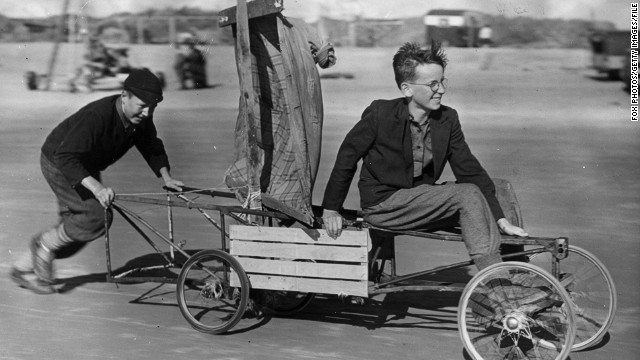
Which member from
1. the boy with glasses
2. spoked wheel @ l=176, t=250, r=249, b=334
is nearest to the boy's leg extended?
the boy with glasses

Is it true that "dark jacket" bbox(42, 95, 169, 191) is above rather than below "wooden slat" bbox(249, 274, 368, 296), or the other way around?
above

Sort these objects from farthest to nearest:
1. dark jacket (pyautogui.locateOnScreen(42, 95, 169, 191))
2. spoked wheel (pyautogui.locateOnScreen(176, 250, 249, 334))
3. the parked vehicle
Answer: the parked vehicle → dark jacket (pyautogui.locateOnScreen(42, 95, 169, 191)) → spoked wheel (pyautogui.locateOnScreen(176, 250, 249, 334))

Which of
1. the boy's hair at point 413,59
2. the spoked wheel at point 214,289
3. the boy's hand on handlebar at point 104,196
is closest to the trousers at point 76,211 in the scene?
the boy's hand on handlebar at point 104,196

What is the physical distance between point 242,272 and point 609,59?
31.2 ft

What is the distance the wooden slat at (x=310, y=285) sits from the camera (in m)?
4.94

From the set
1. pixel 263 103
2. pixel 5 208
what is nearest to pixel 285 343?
pixel 263 103

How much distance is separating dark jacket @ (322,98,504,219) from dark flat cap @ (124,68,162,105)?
113 cm

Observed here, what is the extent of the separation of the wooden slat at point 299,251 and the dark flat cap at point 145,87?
956 mm

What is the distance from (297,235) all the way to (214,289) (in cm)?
58

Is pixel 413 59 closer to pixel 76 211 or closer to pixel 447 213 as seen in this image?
pixel 447 213

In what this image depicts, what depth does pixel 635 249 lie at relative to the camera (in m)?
6.96

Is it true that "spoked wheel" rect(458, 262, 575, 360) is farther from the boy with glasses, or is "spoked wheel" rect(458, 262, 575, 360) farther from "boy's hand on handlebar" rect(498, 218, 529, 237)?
the boy with glasses

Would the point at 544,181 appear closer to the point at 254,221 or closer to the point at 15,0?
the point at 254,221

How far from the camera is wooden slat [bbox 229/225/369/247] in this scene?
4.92m
